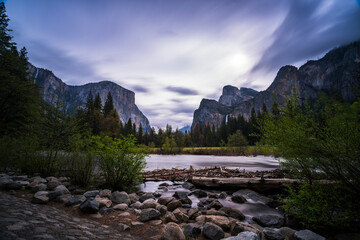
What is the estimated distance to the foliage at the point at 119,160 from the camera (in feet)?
21.6

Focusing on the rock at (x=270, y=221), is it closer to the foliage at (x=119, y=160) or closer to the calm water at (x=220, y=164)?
the foliage at (x=119, y=160)

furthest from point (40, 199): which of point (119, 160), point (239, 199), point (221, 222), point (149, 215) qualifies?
point (239, 199)

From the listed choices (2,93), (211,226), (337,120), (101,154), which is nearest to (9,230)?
(211,226)

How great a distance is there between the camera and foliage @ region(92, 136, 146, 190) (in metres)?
6.59

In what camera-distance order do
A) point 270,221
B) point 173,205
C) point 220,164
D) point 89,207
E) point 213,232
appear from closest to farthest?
point 213,232, point 89,207, point 270,221, point 173,205, point 220,164

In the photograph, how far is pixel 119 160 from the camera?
6.61 m

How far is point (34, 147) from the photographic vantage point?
745 centimetres

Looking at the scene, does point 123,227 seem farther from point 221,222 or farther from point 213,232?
point 221,222

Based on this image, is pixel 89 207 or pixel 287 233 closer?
pixel 287 233

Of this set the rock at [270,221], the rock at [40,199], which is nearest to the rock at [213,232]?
the rock at [270,221]

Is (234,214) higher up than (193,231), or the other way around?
(193,231)

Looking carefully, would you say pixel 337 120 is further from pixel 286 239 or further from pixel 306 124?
pixel 286 239

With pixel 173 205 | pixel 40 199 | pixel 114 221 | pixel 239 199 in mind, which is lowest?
pixel 239 199

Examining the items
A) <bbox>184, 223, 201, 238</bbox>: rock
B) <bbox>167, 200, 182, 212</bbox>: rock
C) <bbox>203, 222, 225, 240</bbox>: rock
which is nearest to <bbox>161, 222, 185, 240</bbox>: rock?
<bbox>184, 223, 201, 238</bbox>: rock
